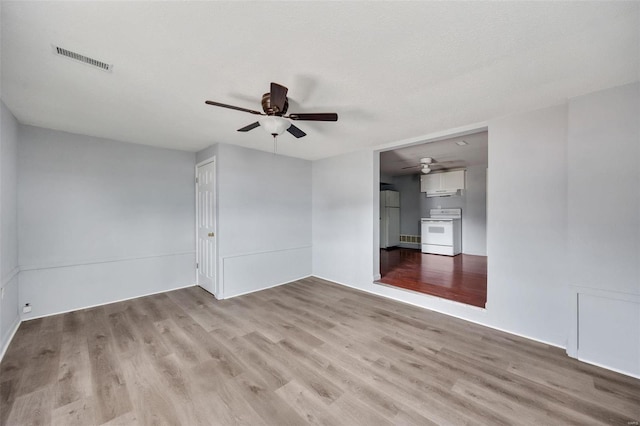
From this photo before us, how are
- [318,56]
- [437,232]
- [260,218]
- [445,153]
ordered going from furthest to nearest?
[437,232]
[445,153]
[260,218]
[318,56]

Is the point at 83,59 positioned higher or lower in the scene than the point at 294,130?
higher

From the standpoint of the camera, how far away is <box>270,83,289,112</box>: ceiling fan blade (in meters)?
1.73

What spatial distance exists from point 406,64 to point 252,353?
110 inches

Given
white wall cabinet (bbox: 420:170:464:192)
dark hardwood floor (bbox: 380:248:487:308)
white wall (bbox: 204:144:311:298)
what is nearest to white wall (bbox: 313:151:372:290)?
white wall (bbox: 204:144:311:298)

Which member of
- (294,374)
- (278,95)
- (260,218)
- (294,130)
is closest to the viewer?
(278,95)

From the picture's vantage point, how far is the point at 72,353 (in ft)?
7.40

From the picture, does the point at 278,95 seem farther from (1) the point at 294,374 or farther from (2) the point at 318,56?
(1) the point at 294,374

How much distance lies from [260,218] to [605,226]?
4.15m

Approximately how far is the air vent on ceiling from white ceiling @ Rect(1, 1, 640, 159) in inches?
2.3

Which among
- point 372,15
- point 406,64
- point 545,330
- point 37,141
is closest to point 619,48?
point 406,64

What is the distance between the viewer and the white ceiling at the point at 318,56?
1280mm

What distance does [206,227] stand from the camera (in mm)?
Answer: 4035

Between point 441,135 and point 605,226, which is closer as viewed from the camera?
point 605,226

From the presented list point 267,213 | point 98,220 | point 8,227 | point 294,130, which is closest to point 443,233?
point 267,213
